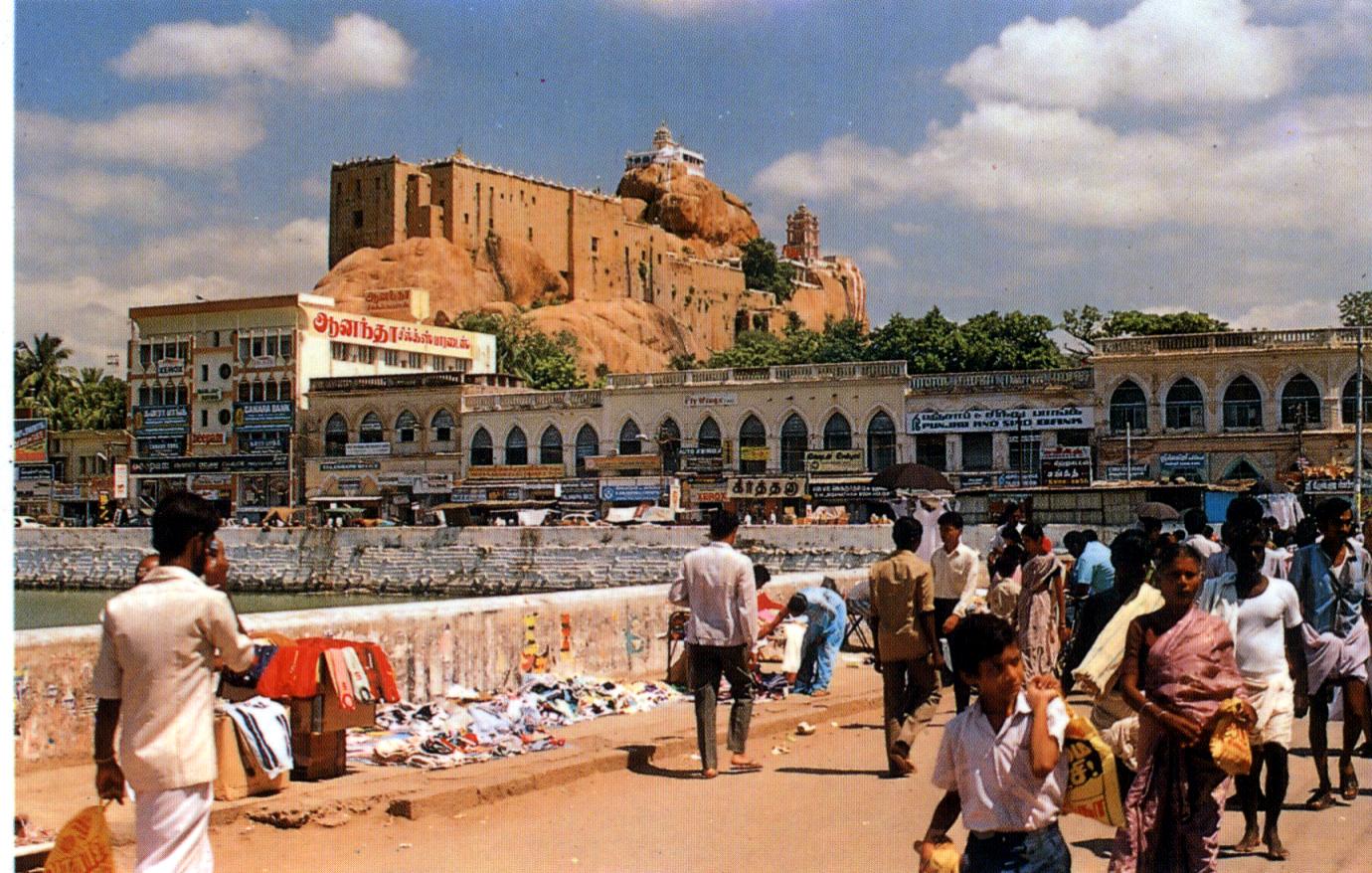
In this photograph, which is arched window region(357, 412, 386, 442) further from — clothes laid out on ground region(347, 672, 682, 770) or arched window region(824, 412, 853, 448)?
clothes laid out on ground region(347, 672, 682, 770)

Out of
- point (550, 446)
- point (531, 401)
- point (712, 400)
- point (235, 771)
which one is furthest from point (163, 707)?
point (531, 401)

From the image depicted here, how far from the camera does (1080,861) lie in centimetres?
678

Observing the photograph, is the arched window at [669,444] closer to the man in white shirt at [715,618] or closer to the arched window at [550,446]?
the arched window at [550,446]

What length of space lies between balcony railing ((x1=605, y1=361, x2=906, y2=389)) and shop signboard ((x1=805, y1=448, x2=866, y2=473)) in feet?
8.34

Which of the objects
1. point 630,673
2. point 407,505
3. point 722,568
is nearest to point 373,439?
point 407,505

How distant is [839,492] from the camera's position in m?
48.4

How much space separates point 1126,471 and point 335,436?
31715mm

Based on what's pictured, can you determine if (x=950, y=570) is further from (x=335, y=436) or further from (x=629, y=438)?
(x=335, y=436)

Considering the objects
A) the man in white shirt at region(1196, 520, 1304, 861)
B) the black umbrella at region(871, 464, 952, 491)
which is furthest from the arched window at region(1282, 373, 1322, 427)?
the man in white shirt at region(1196, 520, 1304, 861)

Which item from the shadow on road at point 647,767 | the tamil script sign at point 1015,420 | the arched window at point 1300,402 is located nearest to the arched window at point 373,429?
the tamil script sign at point 1015,420

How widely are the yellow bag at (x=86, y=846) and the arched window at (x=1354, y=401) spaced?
148 feet

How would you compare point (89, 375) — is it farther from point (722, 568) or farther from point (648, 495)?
point (722, 568)

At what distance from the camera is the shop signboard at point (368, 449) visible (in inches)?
2355

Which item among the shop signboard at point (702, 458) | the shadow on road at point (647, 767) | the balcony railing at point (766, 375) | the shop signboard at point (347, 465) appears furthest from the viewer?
the shop signboard at point (347, 465)
